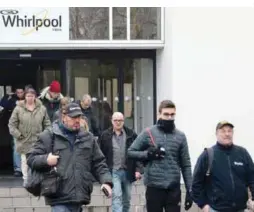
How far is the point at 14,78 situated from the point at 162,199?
7.35m

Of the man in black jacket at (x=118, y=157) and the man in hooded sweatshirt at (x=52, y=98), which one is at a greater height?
the man in hooded sweatshirt at (x=52, y=98)

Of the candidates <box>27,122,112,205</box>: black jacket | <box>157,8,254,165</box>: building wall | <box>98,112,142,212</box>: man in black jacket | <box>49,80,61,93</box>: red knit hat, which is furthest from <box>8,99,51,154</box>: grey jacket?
<box>27,122,112,205</box>: black jacket

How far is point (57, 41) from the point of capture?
1263cm

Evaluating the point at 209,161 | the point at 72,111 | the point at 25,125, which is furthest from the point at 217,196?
the point at 25,125

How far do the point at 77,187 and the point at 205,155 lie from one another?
1365 millimetres

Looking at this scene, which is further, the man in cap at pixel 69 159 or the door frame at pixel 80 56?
the door frame at pixel 80 56

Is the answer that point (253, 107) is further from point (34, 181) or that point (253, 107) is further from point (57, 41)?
point (34, 181)

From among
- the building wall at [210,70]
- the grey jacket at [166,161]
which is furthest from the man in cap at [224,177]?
the building wall at [210,70]

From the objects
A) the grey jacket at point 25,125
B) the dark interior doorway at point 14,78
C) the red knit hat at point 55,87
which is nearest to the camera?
the grey jacket at point 25,125

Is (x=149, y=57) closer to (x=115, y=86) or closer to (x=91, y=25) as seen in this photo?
(x=115, y=86)

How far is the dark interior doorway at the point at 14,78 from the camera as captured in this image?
1378 cm

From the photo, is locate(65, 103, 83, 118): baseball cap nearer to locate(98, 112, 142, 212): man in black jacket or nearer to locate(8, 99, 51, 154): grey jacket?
locate(98, 112, 142, 212): man in black jacket

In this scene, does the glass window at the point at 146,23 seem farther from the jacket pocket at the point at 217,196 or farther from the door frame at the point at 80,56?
the jacket pocket at the point at 217,196

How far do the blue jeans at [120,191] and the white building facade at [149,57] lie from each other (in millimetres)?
2895
